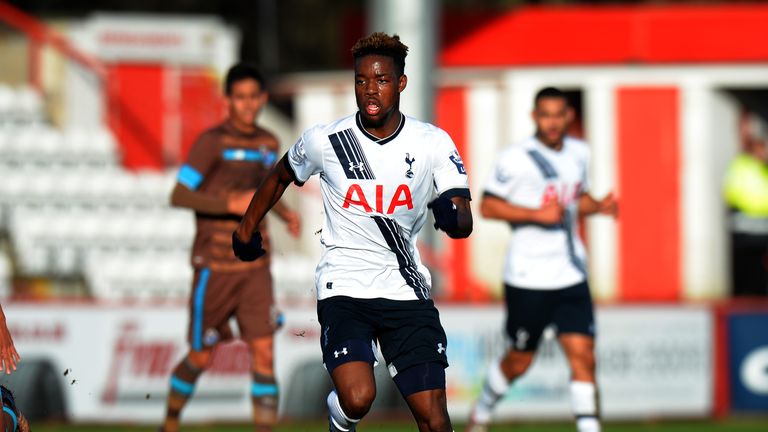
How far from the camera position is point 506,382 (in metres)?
10.6

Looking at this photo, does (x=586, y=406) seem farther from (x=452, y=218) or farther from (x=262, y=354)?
(x=452, y=218)

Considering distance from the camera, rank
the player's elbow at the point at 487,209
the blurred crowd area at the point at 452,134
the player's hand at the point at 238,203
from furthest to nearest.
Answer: the blurred crowd area at the point at 452,134 < the player's elbow at the point at 487,209 < the player's hand at the point at 238,203

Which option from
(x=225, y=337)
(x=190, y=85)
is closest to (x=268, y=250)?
(x=225, y=337)

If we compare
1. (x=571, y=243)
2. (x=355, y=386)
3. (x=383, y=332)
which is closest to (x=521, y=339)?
(x=571, y=243)

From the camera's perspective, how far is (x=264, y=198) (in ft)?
24.4

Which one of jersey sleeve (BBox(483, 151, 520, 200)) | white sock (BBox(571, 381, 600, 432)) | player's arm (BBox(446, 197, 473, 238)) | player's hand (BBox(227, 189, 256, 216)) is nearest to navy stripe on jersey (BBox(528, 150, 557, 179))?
jersey sleeve (BBox(483, 151, 520, 200))

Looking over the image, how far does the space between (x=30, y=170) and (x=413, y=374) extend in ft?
46.3

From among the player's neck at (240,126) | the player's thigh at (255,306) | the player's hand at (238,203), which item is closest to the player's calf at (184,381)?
the player's thigh at (255,306)

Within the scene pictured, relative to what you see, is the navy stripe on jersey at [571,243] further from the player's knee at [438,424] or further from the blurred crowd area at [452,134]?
the blurred crowd area at [452,134]

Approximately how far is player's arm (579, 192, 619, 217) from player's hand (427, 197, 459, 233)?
3.42m

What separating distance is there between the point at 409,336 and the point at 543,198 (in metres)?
3.13

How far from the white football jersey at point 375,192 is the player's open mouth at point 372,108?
0.19 m

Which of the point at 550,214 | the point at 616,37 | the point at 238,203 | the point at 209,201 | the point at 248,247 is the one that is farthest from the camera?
the point at 616,37

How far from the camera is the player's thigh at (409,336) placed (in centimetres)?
723
